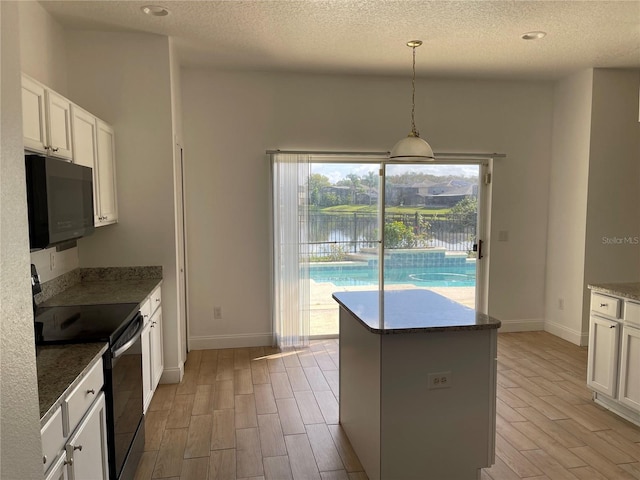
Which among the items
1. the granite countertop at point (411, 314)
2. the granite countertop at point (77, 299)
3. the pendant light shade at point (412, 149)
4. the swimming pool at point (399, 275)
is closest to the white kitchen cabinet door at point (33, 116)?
the granite countertop at point (77, 299)

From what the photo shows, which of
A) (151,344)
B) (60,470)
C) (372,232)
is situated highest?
Result: (372,232)

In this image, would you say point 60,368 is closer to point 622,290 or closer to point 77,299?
point 77,299

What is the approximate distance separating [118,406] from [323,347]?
288 centimetres

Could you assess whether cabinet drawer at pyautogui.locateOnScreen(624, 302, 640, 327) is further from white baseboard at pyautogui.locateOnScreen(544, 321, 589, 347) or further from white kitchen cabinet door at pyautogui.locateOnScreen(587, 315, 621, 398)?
white baseboard at pyautogui.locateOnScreen(544, 321, 589, 347)

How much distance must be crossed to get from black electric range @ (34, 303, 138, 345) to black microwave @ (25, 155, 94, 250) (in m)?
0.42

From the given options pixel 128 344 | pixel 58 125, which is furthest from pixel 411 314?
pixel 58 125

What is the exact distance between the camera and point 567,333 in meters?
5.13

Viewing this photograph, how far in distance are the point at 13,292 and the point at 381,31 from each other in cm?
348

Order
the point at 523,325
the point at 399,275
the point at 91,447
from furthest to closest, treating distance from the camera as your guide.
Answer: the point at 523,325
the point at 399,275
the point at 91,447

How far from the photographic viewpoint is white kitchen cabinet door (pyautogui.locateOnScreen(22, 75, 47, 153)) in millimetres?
2217

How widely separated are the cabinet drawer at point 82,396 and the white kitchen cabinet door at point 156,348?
4.34 ft

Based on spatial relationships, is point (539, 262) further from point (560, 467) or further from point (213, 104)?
point (213, 104)

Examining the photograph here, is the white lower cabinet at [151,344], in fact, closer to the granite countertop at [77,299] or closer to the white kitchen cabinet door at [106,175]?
the granite countertop at [77,299]

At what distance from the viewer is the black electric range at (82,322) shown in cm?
216
